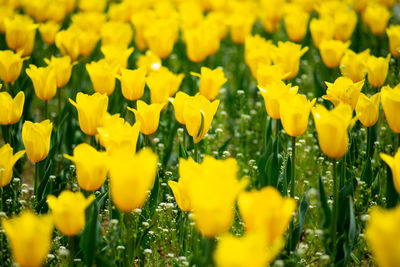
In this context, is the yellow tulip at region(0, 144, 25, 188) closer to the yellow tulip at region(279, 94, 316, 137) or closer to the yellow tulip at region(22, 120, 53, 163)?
the yellow tulip at region(22, 120, 53, 163)

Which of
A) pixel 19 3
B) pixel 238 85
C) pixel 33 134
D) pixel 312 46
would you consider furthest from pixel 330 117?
pixel 19 3

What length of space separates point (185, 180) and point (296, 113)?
0.78 metres

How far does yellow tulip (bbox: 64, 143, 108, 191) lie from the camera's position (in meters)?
2.68

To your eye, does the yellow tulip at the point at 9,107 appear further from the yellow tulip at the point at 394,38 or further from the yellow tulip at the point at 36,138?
the yellow tulip at the point at 394,38

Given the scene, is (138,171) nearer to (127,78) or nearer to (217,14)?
(127,78)

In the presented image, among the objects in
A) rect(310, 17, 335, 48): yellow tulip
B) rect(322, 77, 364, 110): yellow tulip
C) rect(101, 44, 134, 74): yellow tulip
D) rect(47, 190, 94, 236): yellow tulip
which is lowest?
rect(47, 190, 94, 236): yellow tulip

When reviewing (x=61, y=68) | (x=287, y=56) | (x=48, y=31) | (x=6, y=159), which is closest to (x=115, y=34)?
(x=48, y=31)

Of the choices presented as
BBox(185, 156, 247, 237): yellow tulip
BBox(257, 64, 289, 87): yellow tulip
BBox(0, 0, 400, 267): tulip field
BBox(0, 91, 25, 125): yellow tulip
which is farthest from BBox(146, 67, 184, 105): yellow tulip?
BBox(185, 156, 247, 237): yellow tulip

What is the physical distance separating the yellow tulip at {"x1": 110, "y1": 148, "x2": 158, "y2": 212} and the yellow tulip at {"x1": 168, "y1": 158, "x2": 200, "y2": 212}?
0.19 meters

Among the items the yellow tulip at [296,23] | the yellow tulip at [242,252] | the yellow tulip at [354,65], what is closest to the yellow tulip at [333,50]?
the yellow tulip at [354,65]

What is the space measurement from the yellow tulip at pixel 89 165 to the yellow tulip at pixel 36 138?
1.87 feet

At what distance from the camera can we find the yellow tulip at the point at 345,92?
3.37 metres

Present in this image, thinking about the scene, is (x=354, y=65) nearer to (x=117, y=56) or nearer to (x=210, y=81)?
(x=210, y=81)

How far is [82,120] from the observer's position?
11.1 feet
